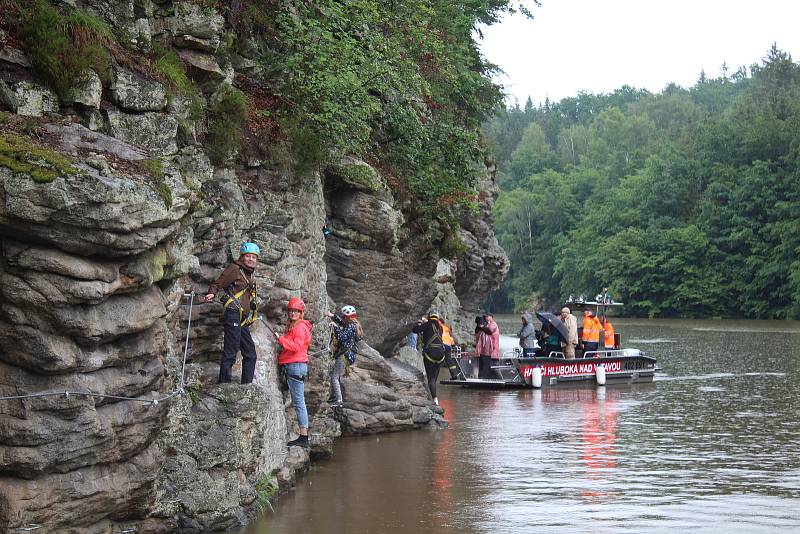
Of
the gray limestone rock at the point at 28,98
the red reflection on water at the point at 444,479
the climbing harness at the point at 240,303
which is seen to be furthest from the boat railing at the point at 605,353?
the gray limestone rock at the point at 28,98

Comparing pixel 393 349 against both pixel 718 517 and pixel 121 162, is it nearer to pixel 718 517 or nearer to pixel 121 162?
pixel 718 517

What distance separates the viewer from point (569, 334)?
30250mm

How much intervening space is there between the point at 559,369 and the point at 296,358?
624 inches

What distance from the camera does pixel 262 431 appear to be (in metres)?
12.9

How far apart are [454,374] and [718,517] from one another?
53.9 ft

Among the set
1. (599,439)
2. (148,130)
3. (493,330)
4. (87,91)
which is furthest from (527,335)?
(87,91)

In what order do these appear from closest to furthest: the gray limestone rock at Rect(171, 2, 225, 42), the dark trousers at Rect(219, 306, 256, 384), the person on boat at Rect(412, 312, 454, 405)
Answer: the dark trousers at Rect(219, 306, 256, 384) → the gray limestone rock at Rect(171, 2, 225, 42) → the person on boat at Rect(412, 312, 454, 405)

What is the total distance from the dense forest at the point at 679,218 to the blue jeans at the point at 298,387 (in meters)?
63.0

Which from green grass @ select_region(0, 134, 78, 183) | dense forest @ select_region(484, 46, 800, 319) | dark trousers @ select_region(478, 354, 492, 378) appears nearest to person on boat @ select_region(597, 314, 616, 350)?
dark trousers @ select_region(478, 354, 492, 378)

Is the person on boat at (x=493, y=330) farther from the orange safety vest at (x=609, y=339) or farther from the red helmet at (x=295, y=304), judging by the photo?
the red helmet at (x=295, y=304)

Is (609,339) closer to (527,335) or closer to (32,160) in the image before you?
(527,335)

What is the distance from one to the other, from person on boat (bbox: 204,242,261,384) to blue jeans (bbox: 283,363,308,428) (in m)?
1.41

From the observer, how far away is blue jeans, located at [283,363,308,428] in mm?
14672

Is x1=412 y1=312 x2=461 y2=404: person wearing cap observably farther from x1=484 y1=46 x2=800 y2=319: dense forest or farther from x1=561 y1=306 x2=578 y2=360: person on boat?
x1=484 y1=46 x2=800 y2=319: dense forest
